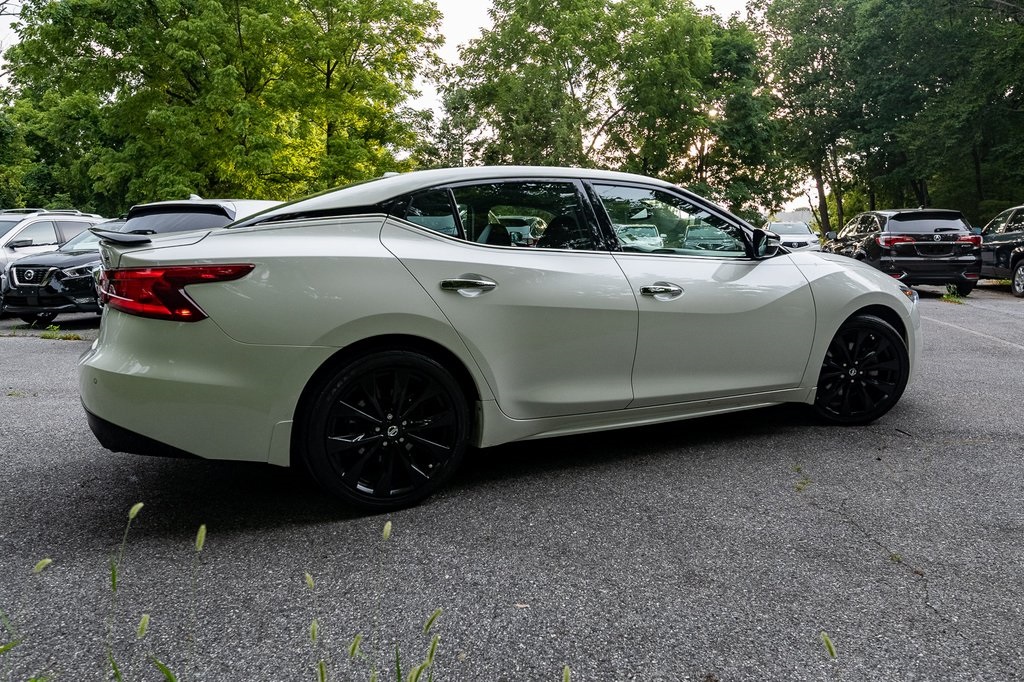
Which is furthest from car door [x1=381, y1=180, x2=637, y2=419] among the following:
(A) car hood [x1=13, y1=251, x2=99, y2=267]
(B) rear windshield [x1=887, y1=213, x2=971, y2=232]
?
(B) rear windshield [x1=887, y1=213, x2=971, y2=232]

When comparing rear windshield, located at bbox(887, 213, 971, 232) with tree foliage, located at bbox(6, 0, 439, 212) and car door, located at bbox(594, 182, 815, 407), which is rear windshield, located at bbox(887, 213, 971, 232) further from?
tree foliage, located at bbox(6, 0, 439, 212)

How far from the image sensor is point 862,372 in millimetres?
4898

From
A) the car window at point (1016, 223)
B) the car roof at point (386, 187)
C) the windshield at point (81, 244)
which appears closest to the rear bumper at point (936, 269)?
the car window at point (1016, 223)

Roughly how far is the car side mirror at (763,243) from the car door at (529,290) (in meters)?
1.00

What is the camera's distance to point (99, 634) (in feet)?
7.95

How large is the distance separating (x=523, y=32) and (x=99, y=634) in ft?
112

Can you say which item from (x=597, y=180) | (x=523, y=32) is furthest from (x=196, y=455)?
(x=523, y=32)

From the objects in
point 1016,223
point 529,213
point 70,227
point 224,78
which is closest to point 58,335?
point 70,227

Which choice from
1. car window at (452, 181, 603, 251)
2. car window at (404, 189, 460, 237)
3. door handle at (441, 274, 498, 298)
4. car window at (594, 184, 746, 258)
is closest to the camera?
door handle at (441, 274, 498, 298)

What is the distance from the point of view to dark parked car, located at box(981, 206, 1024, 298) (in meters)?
15.6

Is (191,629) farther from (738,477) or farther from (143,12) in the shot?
(143,12)

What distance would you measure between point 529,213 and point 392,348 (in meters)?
1.02

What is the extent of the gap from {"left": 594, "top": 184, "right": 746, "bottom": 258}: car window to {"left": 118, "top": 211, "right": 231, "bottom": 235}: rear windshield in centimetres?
507

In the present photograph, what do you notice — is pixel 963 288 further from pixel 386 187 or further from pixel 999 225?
pixel 386 187
